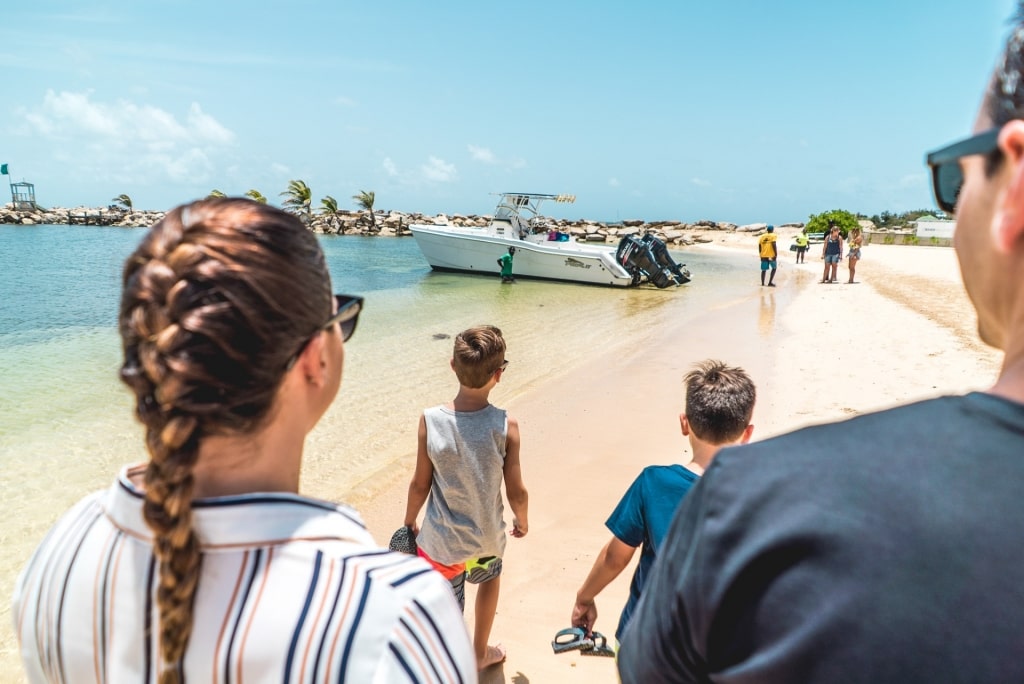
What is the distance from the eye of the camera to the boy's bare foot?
10.7 feet

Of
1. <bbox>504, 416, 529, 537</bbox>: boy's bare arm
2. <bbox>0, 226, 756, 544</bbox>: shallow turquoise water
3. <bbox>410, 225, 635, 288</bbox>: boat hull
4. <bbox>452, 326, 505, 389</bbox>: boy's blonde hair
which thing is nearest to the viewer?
<bbox>452, 326, 505, 389</bbox>: boy's blonde hair

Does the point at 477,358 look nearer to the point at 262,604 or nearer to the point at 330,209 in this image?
the point at 262,604

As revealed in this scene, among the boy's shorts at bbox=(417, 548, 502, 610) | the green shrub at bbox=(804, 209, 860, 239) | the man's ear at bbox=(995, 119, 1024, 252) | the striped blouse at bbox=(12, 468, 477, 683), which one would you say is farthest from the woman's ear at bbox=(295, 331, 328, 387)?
the green shrub at bbox=(804, 209, 860, 239)

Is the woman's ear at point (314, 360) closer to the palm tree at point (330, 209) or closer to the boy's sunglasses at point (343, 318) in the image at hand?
the boy's sunglasses at point (343, 318)

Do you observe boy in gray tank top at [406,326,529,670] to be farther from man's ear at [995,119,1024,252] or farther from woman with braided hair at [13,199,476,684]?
man's ear at [995,119,1024,252]

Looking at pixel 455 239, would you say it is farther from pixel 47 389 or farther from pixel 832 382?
pixel 832 382

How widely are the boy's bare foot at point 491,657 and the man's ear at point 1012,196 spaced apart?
3140mm

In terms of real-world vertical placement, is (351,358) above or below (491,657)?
above

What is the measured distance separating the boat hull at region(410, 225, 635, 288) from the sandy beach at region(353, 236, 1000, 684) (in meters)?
7.57

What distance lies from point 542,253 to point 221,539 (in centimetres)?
2342

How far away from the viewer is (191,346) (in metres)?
0.91

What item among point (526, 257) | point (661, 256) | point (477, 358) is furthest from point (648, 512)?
point (526, 257)

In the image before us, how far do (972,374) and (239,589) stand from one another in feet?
30.9

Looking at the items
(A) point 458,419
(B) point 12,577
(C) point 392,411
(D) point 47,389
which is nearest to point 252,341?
(A) point 458,419
